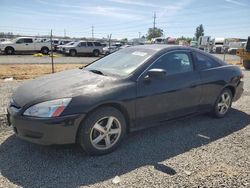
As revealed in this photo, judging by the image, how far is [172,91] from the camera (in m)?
4.16

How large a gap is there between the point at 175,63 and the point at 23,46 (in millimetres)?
24209

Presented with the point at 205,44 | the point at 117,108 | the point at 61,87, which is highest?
the point at 205,44

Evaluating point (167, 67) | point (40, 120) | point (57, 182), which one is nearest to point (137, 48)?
point (167, 67)

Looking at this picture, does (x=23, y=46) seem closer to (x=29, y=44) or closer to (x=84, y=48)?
(x=29, y=44)

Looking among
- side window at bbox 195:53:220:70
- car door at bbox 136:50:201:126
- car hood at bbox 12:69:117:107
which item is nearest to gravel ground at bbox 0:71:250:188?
car door at bbox 136:50:201:126

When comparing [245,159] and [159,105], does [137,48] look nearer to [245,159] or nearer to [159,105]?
[159,105]

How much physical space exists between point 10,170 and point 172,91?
8.54 feet

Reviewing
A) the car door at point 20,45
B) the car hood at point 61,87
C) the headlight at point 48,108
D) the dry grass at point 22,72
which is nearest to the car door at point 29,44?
the car door at point 20,45

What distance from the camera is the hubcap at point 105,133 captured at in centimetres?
346

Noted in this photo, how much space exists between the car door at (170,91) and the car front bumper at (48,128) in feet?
3.41

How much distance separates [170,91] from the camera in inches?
163

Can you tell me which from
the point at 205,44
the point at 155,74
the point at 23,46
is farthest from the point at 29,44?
the point at 155,74

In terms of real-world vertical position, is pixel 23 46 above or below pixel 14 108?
above

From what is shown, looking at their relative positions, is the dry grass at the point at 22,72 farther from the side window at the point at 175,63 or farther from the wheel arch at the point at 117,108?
the wheel arch at the point at 117,108
